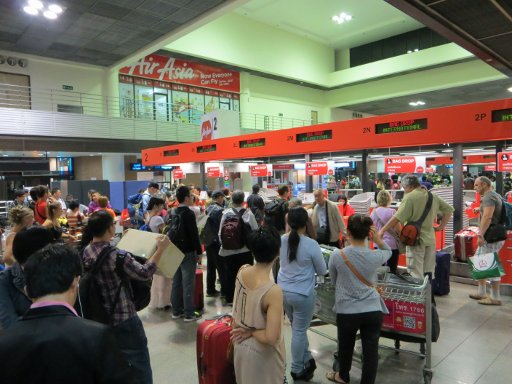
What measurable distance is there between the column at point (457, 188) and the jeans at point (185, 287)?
449 cm

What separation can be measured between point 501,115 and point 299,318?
483 cm

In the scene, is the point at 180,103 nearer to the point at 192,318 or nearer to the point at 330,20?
the point at 330,20

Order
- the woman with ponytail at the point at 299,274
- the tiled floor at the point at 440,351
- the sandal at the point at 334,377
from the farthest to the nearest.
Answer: the tiled floor at the point at 440,351 → the sandal at the point at 334,377 → the woman with ponytail at the point at 299,274

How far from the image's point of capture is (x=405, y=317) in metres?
3.09

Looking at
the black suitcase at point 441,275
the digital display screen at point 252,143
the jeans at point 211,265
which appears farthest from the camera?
the digital display screen at point 252,143

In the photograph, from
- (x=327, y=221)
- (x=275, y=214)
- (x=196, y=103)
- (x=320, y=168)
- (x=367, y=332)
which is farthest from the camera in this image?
(x=196, y=103)

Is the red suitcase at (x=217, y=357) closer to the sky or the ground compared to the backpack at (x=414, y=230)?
closer to the ground

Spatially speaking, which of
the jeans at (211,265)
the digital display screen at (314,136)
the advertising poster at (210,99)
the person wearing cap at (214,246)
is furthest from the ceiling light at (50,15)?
the jeans at (211,265)

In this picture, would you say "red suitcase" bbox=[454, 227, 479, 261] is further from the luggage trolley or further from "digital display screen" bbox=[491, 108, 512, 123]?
the luggage trolley

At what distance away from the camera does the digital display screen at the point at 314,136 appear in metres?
8.44

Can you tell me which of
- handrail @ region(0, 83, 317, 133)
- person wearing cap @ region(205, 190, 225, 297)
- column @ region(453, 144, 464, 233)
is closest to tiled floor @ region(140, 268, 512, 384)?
person wearing cap @ region(205, 190, 225, 297)

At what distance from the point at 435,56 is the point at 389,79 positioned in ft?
11.8

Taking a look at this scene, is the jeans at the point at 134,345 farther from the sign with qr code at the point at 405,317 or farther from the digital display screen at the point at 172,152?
the digital display screen at the point at 172,152

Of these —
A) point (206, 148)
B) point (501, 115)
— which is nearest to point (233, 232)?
point (501, 115)
